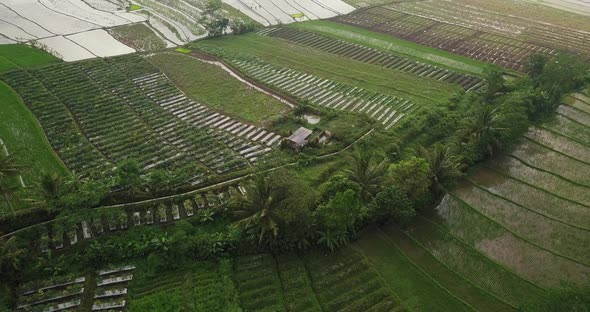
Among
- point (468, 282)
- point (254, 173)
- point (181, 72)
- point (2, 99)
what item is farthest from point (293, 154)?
point (2, 99)

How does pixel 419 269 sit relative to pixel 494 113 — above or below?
below

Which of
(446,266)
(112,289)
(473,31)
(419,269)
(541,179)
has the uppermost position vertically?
(473,31)

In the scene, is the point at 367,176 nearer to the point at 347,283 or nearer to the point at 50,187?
the point at 347,283

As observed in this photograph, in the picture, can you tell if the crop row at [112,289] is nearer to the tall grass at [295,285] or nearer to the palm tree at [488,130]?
the tall grass at [295,285]

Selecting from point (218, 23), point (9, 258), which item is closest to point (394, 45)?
point (218, 23)

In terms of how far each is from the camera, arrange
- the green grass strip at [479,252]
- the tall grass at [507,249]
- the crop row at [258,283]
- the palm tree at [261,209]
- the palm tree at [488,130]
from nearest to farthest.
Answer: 1. the crop row at [258,283]
2. the palm tree at [261,209]
3. the green grass strip at [479,252]
4. the tall grass at [507,249]
5. the palm tree at [488,130]

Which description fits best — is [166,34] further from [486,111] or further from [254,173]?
[486,111]

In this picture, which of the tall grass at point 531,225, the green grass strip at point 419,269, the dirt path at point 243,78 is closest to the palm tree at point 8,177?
the green grass strip at point 419,269
